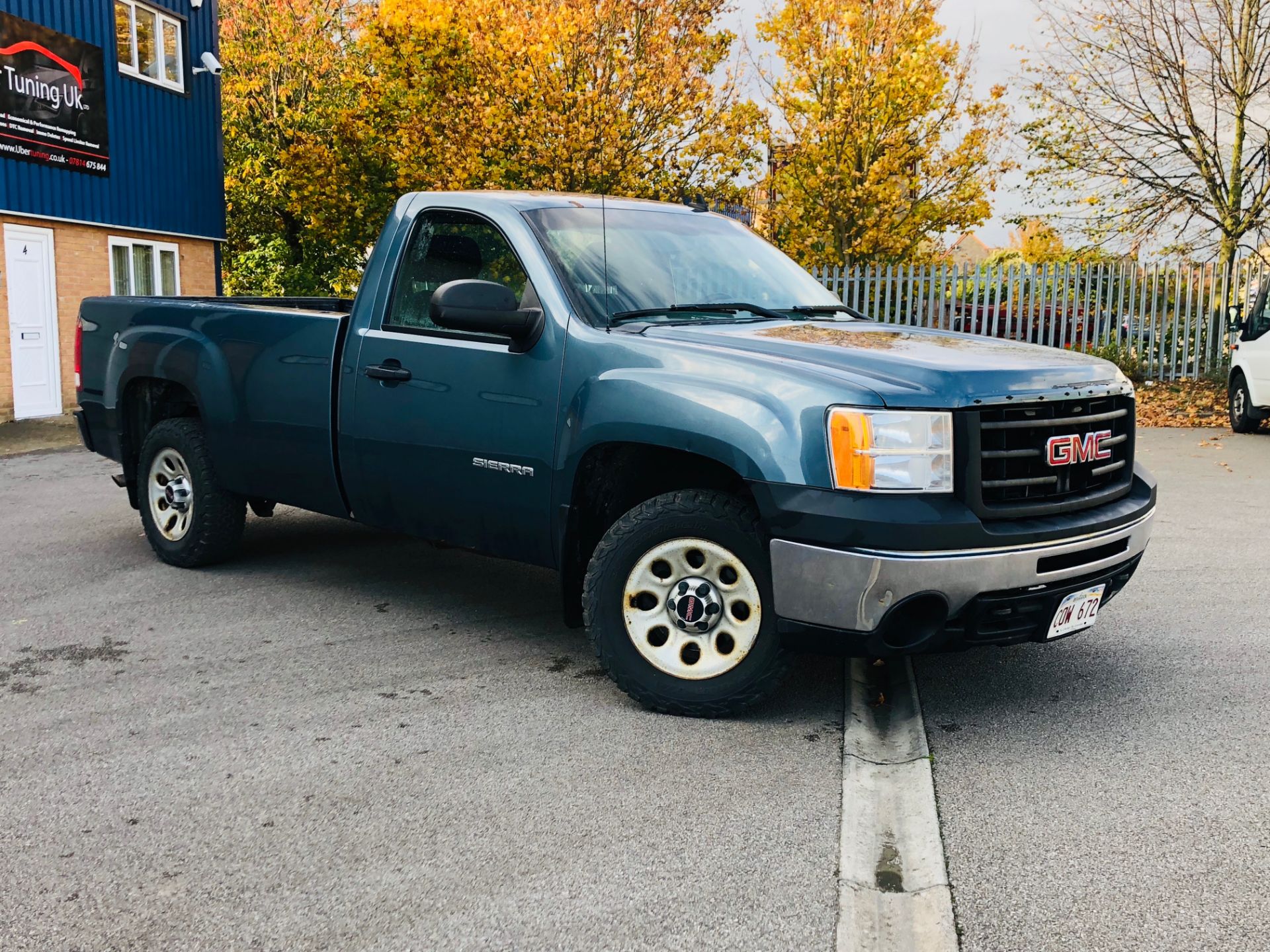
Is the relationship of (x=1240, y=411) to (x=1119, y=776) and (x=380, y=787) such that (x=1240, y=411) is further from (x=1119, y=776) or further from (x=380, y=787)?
(x=380, y=787)

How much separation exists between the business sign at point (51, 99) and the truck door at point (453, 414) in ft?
43.6

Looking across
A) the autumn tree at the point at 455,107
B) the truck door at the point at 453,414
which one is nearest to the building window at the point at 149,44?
the autumn tree at the point at 455,107

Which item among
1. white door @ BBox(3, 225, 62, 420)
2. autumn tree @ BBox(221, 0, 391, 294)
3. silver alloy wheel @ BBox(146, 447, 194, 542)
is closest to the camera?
silver alloy wheel @ BBox(146, 447, 194, 542)

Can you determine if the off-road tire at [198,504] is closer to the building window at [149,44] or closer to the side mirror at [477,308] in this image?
the side mirror at [477,308]

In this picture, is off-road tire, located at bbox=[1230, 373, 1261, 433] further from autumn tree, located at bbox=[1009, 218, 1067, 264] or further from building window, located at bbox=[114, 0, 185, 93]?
building window, located at bbox=[114, 0, 185, 93]

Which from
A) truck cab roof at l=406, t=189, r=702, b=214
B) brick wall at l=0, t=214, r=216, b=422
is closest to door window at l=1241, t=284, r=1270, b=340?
truck cab roof at l=406, t=189, r=702, b=214

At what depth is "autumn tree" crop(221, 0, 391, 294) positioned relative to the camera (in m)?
28.3

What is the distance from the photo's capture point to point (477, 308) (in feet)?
15.0

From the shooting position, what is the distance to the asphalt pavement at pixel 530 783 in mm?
2916

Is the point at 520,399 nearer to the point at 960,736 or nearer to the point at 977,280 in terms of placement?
the point at 960,736

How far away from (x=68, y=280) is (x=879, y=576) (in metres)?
16.5

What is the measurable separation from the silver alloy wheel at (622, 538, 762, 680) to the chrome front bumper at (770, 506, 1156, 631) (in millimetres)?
212

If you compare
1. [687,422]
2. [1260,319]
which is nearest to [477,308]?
[687,422]

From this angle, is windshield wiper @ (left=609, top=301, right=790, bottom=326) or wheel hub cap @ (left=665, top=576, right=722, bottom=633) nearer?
wheel hub cap @ (left=665, top=576, right=722, bottom=633)
